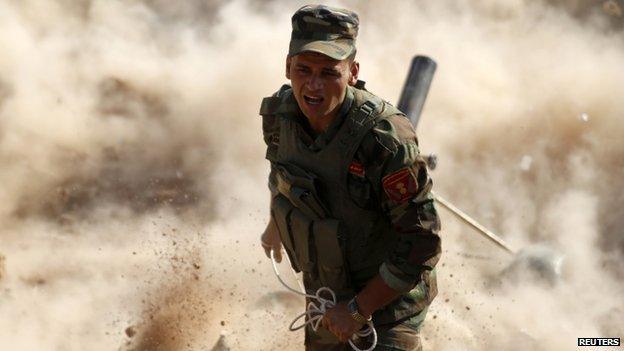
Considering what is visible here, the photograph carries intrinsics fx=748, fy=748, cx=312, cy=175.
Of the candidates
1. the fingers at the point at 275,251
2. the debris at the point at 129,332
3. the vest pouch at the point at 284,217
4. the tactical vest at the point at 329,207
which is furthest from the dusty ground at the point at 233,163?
the tactical vest at the point at 329,207

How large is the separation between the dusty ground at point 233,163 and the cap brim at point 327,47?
8.35 feet

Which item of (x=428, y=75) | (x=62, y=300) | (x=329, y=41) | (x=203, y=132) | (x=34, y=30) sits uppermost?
(x=329, y=41)

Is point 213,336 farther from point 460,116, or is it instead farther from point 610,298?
point 460,116

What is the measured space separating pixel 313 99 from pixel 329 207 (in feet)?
1.30

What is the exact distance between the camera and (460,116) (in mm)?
7438

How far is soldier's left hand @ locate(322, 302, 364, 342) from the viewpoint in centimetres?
250

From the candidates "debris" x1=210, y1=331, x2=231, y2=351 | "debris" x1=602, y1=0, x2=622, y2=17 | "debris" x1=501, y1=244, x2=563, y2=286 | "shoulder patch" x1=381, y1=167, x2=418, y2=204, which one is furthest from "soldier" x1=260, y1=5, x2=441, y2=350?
"debris" x1=602, y1=0, x2=622, y2=17

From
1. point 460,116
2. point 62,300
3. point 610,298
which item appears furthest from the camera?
point 460,116

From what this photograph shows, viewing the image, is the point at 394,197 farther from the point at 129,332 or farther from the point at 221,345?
the point at 129,332

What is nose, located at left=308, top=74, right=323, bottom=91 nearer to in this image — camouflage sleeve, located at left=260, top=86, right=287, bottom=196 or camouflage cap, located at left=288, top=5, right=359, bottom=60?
camouflage cap, located at left=288, top=5, right=359, bottom=60

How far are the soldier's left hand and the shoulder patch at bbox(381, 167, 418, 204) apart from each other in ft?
1.52

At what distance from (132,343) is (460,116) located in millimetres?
4278

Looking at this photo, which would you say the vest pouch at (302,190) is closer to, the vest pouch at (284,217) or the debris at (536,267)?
the vest pouch at (284,217)

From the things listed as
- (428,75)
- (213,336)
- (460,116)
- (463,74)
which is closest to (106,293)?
(213,336)
